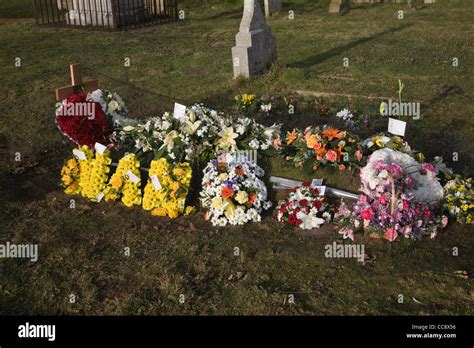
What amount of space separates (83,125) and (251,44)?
490cm

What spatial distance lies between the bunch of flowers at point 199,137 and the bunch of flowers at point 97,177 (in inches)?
17.6

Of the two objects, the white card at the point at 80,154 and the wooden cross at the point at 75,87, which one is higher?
the wooden cross at the point at 75,87

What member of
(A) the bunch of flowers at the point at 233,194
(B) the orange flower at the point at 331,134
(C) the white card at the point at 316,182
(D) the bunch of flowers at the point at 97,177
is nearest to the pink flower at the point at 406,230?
(C) the white card at the point at 316,182

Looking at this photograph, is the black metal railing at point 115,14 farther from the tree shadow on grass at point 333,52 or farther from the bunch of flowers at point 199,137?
the bunch of flowers at point 199,137

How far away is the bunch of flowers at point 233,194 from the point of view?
5.68m

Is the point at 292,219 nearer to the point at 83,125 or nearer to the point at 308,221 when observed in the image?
the point at 308,221

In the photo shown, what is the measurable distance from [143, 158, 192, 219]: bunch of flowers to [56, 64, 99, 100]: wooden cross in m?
1.65

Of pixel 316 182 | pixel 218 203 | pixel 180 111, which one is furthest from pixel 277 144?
pixel 180 111

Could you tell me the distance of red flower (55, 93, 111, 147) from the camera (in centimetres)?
644

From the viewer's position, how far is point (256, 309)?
4.42m

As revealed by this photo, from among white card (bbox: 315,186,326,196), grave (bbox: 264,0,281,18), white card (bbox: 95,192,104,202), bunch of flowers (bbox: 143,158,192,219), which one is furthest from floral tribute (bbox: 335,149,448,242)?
grave (bbox: 264,0,281,18)

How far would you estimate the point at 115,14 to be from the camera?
16.2 m

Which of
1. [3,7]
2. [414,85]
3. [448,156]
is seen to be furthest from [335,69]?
[3,7]

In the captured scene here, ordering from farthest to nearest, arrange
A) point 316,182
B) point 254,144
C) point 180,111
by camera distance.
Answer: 1. point 180,111
2. point 254,144
3. point 316,182
